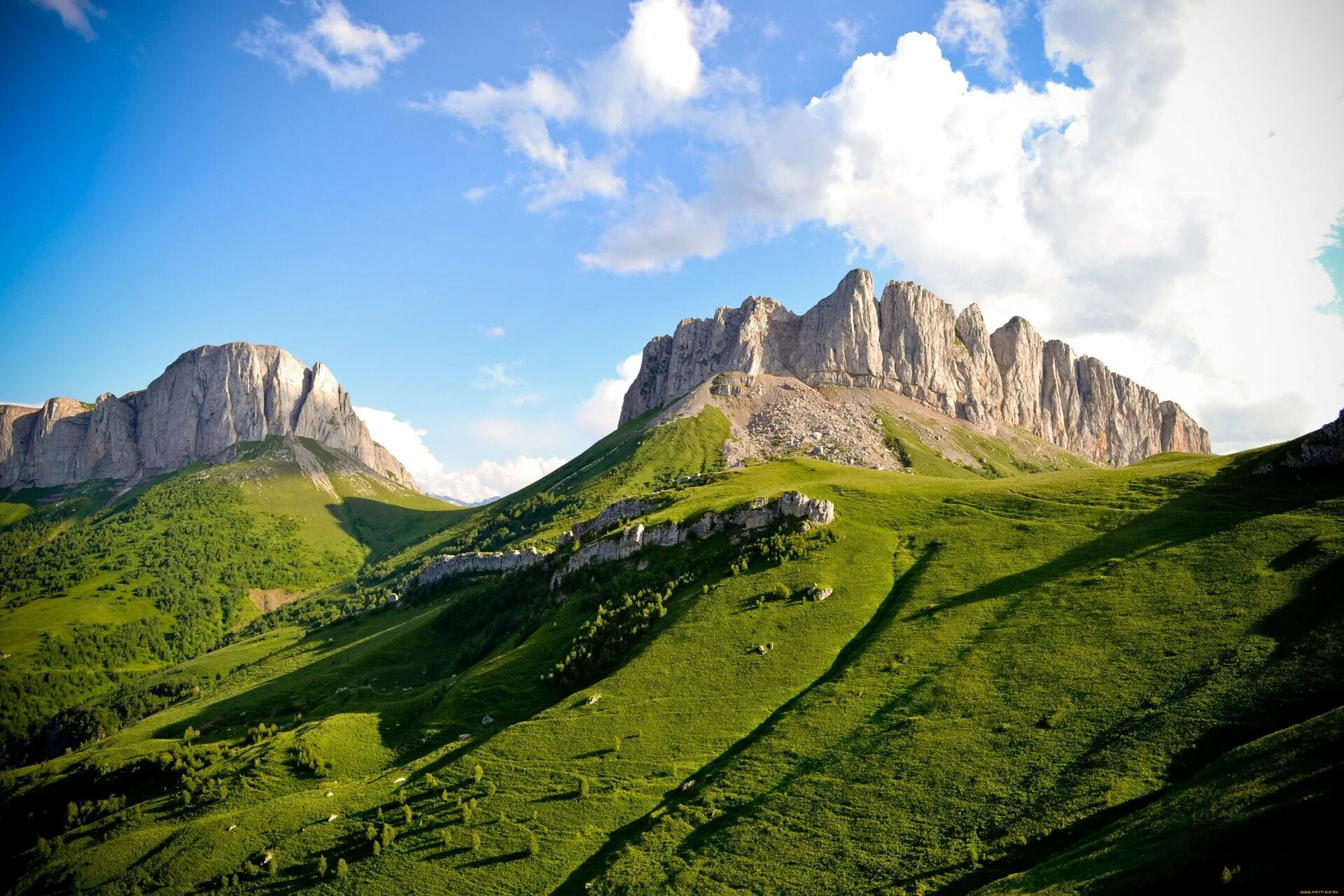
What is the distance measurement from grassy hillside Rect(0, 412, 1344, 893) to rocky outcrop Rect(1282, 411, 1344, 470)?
14.2ft

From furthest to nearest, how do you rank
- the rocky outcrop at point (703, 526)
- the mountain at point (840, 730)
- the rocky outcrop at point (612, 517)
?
the rocky outcrop at point (612, 517), the rocky outcrop at point (703, 526), the mountain at point (840, 730)

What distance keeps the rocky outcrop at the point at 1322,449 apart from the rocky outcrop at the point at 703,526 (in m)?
61.5

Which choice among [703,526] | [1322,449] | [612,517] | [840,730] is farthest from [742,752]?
[612,517]

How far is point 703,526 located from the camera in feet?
416

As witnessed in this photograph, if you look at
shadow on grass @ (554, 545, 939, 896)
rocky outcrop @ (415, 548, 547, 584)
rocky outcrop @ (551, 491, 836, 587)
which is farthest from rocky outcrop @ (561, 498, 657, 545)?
shadow on grass @ (554, 545, 939, 896)

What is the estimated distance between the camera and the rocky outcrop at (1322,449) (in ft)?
285

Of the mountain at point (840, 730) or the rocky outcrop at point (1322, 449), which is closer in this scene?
the mountain at point (840, 730)

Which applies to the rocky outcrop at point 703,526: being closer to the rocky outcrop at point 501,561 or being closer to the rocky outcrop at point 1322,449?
the rocky outcrop at point 501,561

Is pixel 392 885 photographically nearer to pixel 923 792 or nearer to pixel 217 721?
pixel 923 792

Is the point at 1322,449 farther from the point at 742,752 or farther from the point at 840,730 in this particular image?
the point at 742,752

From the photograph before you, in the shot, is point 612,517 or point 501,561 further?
point 501,561

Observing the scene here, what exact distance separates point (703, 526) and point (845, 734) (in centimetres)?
6419

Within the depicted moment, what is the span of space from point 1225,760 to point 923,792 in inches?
797

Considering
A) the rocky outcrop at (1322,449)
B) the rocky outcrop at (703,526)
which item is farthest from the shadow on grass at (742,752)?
the rocky outcrop at (1322,449)
